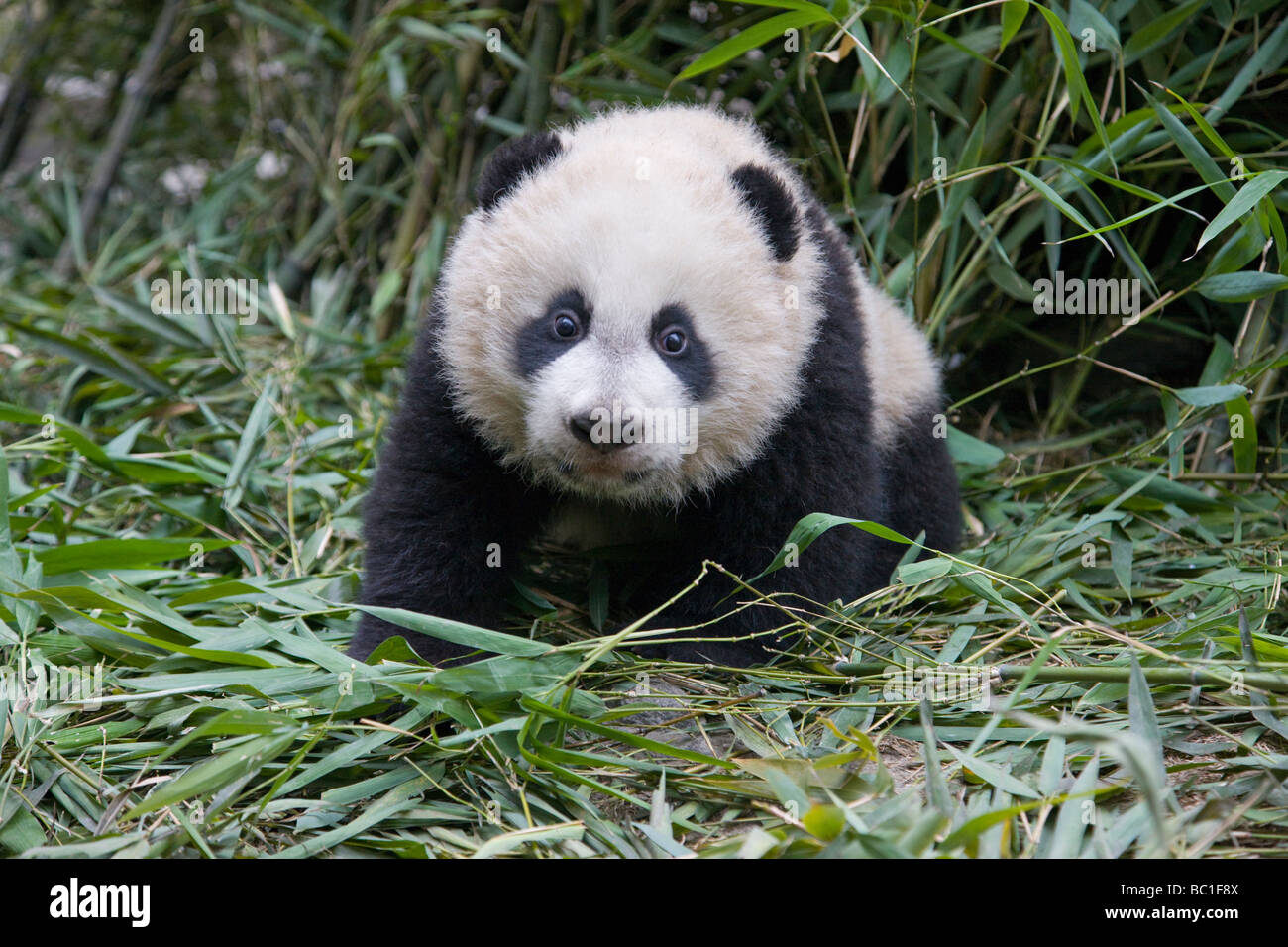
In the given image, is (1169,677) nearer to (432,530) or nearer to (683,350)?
(683,350)

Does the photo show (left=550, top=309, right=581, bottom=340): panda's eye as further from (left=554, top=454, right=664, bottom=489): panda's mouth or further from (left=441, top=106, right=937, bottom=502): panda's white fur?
(left=554, top=454, right=664, bottom=489): panda's mouth

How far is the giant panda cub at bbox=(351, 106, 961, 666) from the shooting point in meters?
2.42

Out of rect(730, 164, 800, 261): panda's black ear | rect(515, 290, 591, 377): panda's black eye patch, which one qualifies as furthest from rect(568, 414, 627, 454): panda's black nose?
rect(730, 164, 800, 261): panda's black ear

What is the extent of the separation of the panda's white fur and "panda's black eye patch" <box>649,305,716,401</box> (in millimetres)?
26

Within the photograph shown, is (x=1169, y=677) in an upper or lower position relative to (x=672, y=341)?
lower

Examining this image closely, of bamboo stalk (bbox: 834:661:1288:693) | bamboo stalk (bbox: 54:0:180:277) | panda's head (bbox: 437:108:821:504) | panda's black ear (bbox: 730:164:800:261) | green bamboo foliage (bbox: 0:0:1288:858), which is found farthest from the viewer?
bamboo stalk (bbox: 54:0:180:277)

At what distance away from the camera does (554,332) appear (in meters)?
2.47

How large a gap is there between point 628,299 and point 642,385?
212 millimetres

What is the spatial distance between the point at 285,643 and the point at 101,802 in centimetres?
51

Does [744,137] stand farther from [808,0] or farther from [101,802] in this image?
[101,802]

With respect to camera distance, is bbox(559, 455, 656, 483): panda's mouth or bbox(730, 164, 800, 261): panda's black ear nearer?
bbox(559, 455, 656, 483): panda's mouth

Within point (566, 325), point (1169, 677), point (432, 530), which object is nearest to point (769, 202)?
point (566, 325)
